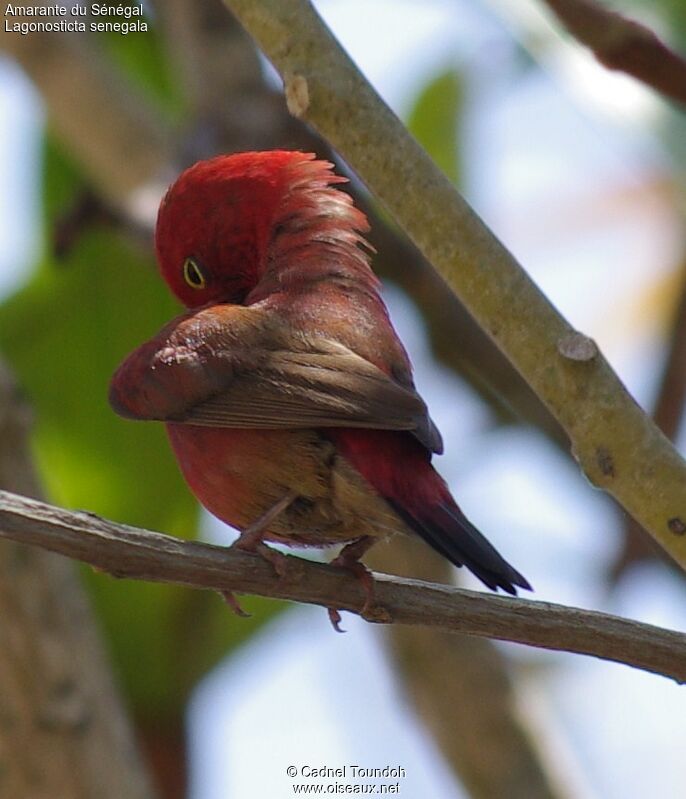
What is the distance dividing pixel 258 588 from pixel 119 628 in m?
2.40

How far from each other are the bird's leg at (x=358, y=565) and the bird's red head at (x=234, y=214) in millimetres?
771

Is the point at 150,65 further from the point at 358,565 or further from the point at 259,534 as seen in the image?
the point at 358,565

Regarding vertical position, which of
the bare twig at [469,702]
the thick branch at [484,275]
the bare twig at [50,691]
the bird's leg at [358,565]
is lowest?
the bare twig at [50,691]

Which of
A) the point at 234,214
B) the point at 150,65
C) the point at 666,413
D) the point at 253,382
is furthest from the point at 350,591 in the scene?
the point at 150,65

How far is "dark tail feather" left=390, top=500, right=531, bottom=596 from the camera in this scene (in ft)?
7.86

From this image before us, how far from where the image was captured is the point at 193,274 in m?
3.36

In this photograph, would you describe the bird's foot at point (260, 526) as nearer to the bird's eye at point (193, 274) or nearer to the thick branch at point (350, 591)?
the thick branch at point (350, 591)

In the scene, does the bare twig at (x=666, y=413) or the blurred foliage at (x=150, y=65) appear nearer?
the bare twig at (x=666, y=413)

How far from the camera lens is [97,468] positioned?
191 inches

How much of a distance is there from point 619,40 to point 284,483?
0.99 m

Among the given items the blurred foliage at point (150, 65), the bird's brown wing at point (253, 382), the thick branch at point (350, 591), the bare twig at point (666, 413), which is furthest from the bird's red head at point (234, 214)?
the blurred foliage at point (150, 65)

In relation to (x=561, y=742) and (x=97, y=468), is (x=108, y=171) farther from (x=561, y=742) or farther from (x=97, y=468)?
(x=561, y=742)

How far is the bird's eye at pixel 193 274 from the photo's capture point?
10.9 ft

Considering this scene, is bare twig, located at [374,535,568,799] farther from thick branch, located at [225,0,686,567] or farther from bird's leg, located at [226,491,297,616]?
thick branch, located at [225,0,686,567]
